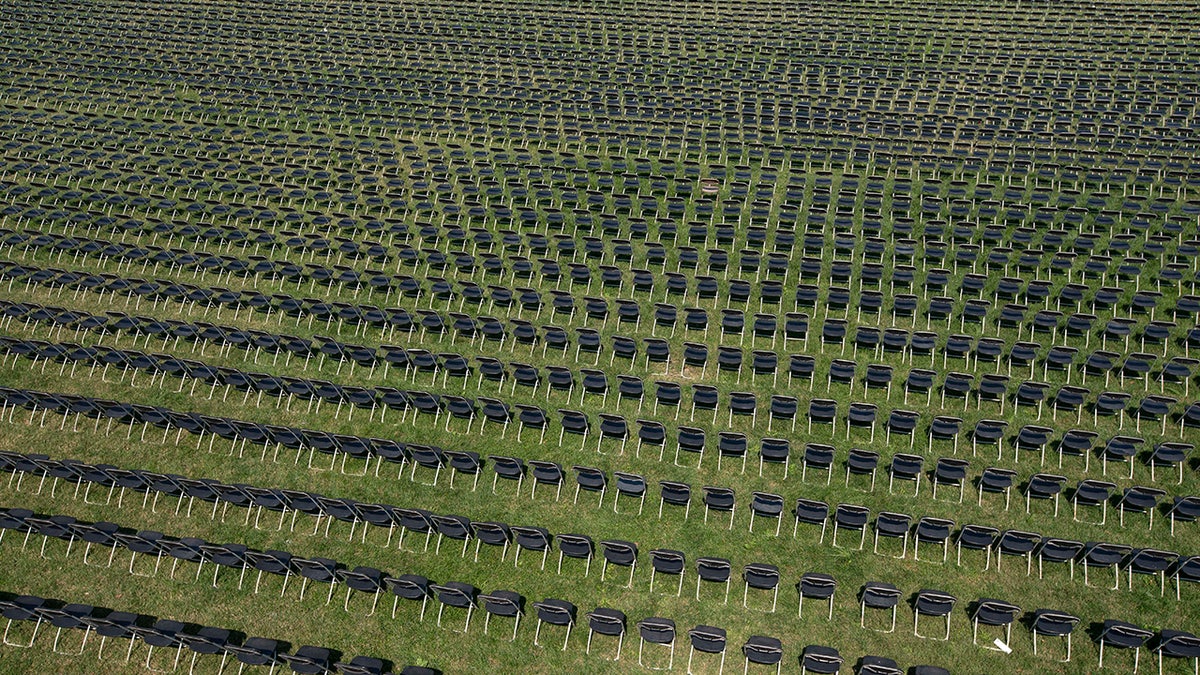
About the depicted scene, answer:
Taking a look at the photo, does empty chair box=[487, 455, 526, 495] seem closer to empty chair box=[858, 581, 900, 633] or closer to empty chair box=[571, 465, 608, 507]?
empty chair box=[571, 465, 608, 507]

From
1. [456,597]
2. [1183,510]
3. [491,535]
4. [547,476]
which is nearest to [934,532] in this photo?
[1183,510]

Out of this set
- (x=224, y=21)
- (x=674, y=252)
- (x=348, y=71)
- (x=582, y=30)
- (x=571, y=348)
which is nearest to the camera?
(x=571, y=348)

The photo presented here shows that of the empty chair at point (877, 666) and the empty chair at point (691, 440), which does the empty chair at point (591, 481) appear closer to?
the empty chair at point (691, 440)

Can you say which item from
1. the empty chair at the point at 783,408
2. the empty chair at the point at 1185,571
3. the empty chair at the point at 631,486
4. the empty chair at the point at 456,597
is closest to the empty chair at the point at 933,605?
the empty chair at the point at 1185,571

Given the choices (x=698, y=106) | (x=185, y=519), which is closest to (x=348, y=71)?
(x=698, y=106)

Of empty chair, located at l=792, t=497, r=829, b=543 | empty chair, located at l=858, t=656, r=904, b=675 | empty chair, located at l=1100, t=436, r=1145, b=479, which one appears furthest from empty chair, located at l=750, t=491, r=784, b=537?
empty chair, located at l=1100, t=436, r=1145, b=479

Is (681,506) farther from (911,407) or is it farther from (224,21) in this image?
(224,21)
